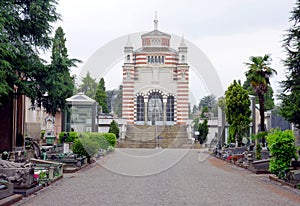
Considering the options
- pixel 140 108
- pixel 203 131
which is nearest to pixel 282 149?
A: pixel 203 131

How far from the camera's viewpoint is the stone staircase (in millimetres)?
45656

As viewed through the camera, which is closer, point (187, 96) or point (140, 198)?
point (140, 198)

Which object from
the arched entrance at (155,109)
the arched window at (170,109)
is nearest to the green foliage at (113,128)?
the arched entrance at (155,109)

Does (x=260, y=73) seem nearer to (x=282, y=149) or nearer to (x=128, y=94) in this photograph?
(x=282, y=149)

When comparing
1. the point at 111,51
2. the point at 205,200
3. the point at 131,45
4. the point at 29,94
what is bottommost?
the point at 205,200

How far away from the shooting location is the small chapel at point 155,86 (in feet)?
177

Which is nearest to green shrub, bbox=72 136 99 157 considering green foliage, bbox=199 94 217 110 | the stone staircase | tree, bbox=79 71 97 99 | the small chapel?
the stone staircase

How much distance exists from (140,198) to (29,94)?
10.00 m

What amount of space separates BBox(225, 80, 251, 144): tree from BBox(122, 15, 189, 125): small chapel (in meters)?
23.0

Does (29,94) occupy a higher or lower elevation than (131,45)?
lower

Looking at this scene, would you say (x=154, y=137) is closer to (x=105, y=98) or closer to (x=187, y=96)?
(x=187, y=96)

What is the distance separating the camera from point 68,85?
21.3m

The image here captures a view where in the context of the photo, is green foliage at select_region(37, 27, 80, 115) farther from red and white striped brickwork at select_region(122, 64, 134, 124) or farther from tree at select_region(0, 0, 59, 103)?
red and white striped brickwork at select_region(122, 64, 134, 124)

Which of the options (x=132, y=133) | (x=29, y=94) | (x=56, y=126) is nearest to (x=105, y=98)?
(x=132, y=133)
